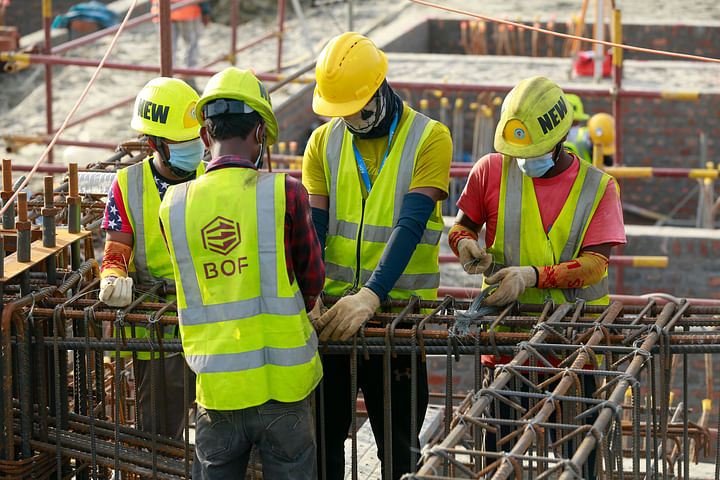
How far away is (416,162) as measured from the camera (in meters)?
4.75

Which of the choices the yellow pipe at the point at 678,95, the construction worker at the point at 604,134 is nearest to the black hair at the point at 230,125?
the construction worker at the point at 604,134

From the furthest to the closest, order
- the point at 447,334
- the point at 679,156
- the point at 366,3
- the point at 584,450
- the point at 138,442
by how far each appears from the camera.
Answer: the point at 366,3 < the point at 679,156 < the point at 138,442 < the point at 447,334 < the point at 584,450

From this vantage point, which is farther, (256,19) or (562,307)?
(256,19)

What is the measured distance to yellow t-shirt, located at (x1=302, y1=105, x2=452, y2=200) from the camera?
4742 mm

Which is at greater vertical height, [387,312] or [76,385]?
[387,312]

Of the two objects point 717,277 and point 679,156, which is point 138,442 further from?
point 679,156

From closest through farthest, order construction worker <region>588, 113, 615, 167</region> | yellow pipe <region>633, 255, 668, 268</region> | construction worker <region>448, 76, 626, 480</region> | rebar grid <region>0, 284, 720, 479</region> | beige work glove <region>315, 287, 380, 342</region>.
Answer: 1. rebar grid <region>0, 284, 720, 479</region>
2. beige work glove <region>315, 287, 380, 342</region>
3. construction worker <region>448, 76, 626, 480</region>
4. yellow pipe <region>633, 255, 668, 268</region>
5. construction worker <region>588, 113, 615, 167</region>

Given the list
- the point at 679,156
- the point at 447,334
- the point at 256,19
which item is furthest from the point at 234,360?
the point at 256,19

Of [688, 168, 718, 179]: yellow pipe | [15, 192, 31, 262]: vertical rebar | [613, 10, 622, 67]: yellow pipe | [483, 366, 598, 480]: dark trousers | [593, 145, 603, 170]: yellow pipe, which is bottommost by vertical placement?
[483, 366, 598, 480]: dark trousers

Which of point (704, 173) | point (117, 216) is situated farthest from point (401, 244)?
point (704, 173)

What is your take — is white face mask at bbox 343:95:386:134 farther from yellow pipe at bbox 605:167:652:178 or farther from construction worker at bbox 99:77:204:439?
yellow pipe at bbox 605:167:652:178

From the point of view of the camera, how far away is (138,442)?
4758 mm

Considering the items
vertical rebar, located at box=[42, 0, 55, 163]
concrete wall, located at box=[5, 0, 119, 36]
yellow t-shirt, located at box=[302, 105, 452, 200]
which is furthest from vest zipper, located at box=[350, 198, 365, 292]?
concrete wall, located at box=[5, 0, 119, 36]

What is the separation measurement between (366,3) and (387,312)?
1417cm
